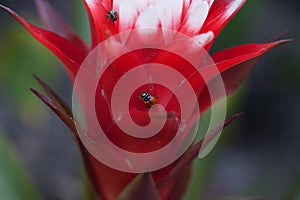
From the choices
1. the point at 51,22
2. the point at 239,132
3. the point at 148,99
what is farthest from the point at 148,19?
the point at 239,132

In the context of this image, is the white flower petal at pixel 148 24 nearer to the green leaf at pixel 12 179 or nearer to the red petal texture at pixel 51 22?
the red petal texture at pixel 51 22

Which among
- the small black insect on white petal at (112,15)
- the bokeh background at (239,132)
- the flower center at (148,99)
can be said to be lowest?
the bokeh background at (239,132)

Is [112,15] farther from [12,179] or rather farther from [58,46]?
[12,179]

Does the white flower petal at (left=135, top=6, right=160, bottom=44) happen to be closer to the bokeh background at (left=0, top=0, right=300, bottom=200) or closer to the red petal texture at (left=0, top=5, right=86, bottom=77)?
the red petal texture at (left=0, top=5, right=86, bottom=77)

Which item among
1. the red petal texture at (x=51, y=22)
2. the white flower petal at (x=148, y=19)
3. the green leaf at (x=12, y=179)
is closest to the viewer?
the white flower petal at (x=148, y=19)

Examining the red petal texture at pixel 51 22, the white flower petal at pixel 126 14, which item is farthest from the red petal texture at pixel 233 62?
the red petal texture at pixel 51 22

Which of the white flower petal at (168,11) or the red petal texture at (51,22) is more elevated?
the white flower petal at (168,11)
